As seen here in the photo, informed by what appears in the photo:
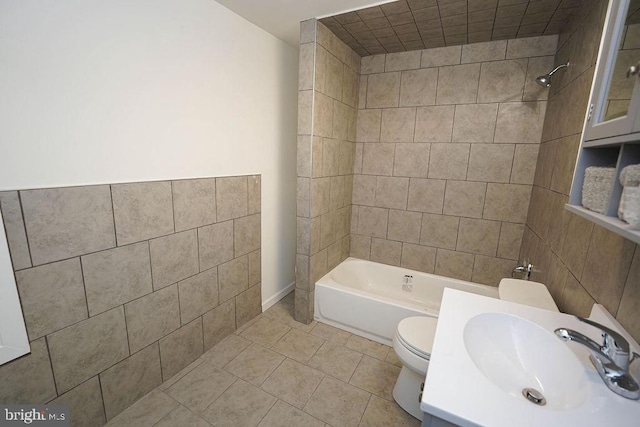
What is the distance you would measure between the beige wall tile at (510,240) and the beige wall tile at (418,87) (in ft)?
4.21

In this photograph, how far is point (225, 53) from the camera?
1938 mm

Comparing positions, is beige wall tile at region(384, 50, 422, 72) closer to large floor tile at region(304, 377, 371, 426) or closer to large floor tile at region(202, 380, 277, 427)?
large floor tile at region(304, 377, 371, 426)

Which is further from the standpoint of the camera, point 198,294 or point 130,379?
point 198,294

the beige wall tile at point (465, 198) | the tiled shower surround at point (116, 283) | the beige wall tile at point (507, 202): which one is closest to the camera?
the tiled shower surround at point (116, 283)

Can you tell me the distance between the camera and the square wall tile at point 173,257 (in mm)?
1673

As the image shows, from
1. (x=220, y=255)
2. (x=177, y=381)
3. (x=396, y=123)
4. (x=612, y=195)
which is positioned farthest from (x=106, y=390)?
(x=396, y=123)

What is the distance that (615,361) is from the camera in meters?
0.79

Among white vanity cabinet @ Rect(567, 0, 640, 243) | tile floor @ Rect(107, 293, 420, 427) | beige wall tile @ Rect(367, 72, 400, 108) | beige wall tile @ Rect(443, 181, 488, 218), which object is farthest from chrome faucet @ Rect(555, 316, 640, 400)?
beige wall tile @ Rect(367, 72, 400, 108)

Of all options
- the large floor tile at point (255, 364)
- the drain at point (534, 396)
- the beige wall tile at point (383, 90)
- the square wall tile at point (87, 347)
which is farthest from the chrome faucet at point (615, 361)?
the beige wall tile at point (383, 90)

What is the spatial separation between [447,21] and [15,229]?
2.71 meters

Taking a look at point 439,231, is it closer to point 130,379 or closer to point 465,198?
point 465,198

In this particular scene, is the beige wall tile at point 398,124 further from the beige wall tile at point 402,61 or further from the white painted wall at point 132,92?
the white painted wall at point 132,92

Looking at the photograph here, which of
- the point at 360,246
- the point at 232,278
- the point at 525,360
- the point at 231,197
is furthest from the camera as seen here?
the point at 360,246

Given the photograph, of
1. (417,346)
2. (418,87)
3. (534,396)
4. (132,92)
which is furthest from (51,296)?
(418,87)
